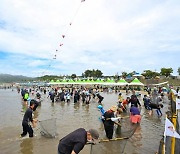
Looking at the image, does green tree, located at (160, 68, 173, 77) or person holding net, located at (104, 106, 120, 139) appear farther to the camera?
green tree, located at (160, 68, 173, 77)

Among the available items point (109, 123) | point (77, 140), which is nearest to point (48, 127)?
point (109, 123)

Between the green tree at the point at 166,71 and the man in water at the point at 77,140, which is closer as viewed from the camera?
the man in water at the point at 77,140

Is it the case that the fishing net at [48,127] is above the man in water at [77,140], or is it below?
below

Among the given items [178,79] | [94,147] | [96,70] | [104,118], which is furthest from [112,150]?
[96,70]

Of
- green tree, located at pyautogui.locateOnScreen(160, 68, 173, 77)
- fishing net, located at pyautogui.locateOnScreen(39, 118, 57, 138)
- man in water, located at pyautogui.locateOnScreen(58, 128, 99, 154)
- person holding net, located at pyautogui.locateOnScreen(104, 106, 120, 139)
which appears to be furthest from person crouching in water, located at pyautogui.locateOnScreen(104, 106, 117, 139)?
green tree, located at pyautogui.locateOnScreen(160, 68, 173, 77)

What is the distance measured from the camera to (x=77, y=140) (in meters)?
4.52

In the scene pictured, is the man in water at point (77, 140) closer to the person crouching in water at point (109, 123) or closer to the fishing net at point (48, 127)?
the person crouching in water at point (109, 123)

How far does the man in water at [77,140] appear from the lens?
4.46 metres

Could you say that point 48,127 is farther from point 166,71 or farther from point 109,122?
point 166,71

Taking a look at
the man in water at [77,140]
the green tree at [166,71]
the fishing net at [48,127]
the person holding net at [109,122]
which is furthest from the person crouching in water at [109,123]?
the green tree at [166,71]

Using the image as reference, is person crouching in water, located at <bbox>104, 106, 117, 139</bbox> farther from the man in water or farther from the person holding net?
the man in water

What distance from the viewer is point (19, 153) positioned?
8266 mm

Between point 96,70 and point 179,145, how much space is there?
12359cm

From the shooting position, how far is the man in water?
14.6 ft
